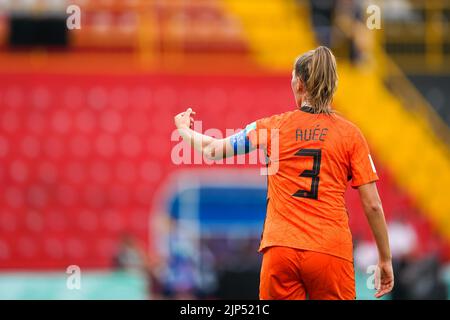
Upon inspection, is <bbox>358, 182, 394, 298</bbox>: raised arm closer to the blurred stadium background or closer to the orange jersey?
the orange jersey

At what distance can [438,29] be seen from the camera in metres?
17.4

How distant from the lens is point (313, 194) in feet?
15.8

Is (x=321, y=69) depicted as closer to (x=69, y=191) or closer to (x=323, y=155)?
(x=323, y=155)

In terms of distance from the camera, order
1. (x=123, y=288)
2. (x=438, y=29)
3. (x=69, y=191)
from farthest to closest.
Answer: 1. (x=438, y=29)
2. (x=69, y=191)
3. (x=123, y=288)

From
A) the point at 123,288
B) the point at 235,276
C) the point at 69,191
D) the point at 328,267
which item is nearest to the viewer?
the point at 328,267

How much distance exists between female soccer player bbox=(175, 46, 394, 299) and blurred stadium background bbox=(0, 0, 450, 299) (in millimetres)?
9376

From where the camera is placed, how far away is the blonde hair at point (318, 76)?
4.79 meters

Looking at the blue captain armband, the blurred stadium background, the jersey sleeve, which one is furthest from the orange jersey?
the blurred stadium background

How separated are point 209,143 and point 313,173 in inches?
25.3

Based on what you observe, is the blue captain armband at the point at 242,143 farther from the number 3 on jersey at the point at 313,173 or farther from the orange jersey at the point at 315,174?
the number 3 on jersey at the point at 313,173

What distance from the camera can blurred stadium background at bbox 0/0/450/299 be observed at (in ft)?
50.5

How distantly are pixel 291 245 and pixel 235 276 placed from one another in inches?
281

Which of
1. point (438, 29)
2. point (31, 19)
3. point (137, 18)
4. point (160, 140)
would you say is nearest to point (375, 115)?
point (438, 29)

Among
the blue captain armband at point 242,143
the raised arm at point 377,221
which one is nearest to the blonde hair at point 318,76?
the blue captain armband at point 242,143
